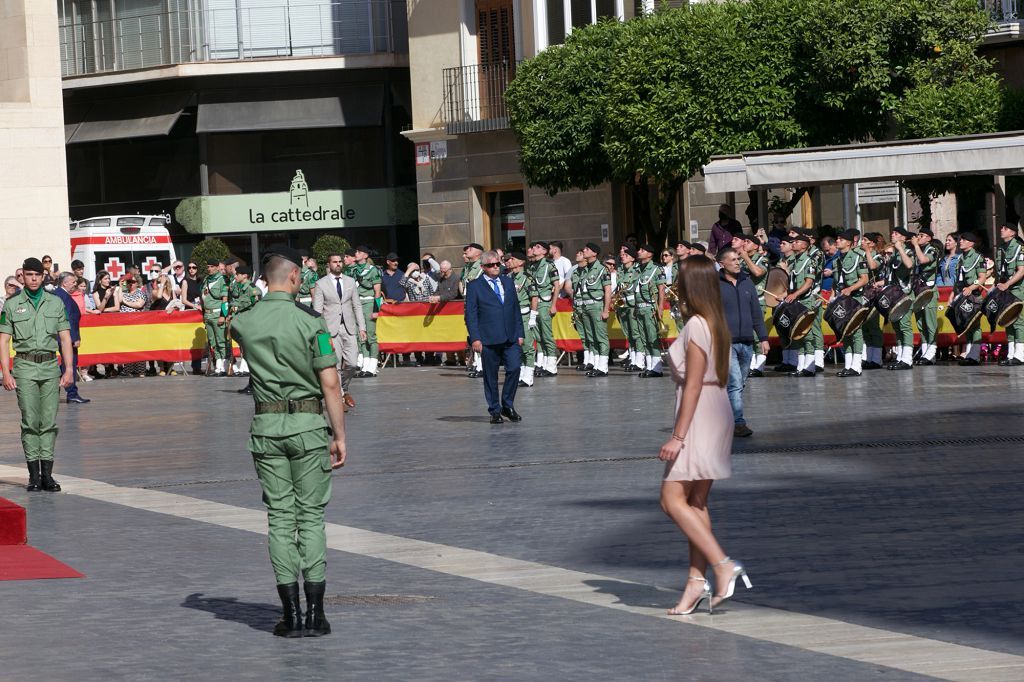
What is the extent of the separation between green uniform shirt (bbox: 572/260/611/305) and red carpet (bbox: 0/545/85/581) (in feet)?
49.5

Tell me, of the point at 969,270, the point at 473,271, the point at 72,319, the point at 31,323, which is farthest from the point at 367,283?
the point at 31,323

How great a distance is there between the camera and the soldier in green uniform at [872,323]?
22.8 m

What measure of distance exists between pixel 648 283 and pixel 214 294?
24.9 ft

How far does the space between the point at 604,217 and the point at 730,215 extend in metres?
11.1

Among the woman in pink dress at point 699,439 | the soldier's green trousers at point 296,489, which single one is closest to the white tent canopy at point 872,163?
the woman in pink dress at point 699,439

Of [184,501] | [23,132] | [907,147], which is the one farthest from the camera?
[23,132]

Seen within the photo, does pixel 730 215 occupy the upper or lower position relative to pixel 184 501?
upper

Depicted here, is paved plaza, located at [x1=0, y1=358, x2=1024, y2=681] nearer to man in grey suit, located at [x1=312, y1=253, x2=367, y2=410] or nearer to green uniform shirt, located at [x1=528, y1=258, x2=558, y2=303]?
man in grey suit, located at [x1=312, y1=253, x2=367, y2=410]

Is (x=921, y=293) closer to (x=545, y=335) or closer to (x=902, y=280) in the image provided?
(x=902, y=280)

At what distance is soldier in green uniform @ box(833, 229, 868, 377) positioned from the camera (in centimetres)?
2220

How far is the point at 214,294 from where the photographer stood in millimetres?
28203

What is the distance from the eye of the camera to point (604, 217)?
38.6 metres

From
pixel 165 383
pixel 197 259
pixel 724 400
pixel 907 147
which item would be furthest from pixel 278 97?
pixel 724 400

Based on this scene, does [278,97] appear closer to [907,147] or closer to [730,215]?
[730,215]
